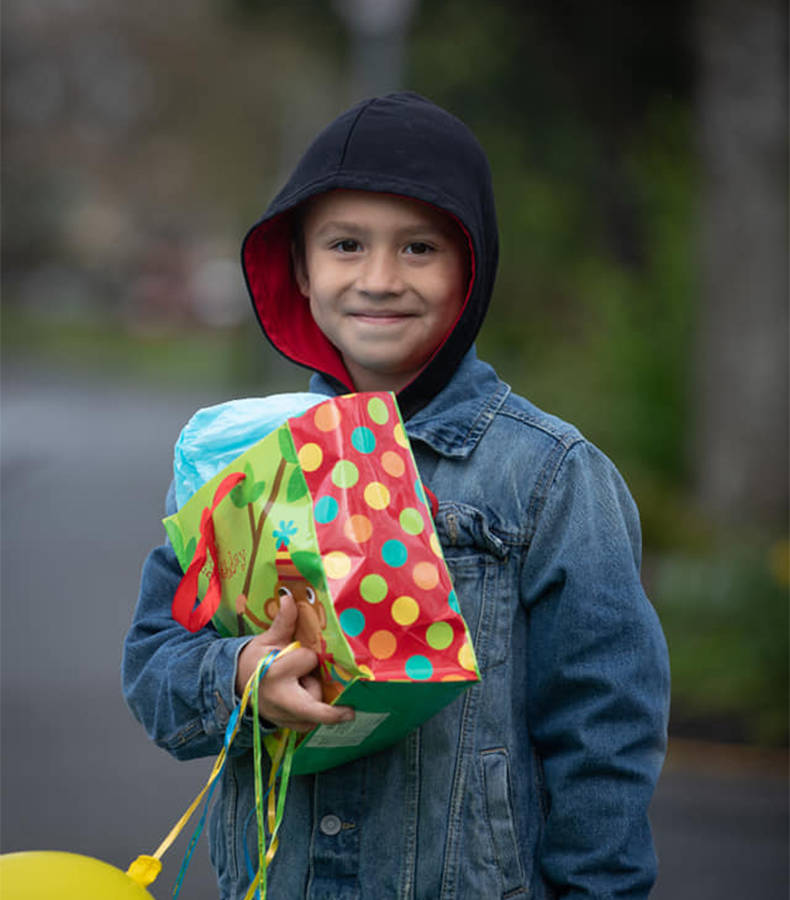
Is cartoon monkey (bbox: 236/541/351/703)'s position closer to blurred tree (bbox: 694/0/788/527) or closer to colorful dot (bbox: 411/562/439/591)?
colorful dot (bbox: 411/562/439/591)

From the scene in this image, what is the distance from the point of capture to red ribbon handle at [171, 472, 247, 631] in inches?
72.1

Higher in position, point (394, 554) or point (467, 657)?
point (394, 554)

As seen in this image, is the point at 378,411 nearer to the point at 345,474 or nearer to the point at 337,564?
the point at 345,474

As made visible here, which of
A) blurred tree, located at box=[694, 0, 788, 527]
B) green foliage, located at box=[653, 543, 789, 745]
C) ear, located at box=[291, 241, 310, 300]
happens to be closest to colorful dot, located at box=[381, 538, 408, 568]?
ear, located at box=[291, 241, 310, 300]

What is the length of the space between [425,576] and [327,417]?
0.25m

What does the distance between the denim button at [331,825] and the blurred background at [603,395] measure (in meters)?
2.74

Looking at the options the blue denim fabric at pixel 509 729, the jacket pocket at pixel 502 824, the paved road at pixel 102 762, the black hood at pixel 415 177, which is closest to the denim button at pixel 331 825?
the blue denim fabric at pixel 509 729

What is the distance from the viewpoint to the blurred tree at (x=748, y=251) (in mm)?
8859

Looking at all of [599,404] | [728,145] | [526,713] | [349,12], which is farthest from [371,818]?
[349,12]

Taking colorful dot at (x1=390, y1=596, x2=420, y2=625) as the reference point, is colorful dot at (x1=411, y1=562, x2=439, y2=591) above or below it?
above

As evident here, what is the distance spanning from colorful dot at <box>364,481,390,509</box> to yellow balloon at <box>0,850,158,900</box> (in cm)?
62

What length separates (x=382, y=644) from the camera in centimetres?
171

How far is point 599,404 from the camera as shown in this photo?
38.0 feet

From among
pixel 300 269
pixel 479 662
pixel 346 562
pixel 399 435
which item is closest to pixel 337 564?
pixel 346 562
